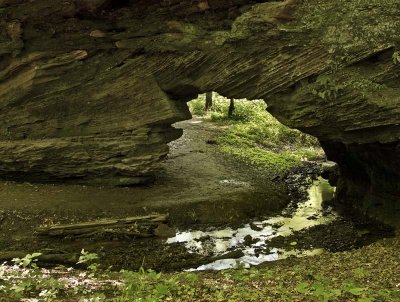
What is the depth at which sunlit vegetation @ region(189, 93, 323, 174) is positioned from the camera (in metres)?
28.1

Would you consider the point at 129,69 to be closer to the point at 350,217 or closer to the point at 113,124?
the point at 113,124

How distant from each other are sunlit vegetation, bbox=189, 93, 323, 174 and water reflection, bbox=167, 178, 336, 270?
7021mm

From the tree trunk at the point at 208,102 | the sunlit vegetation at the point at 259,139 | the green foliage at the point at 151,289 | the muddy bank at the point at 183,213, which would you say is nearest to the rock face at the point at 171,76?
the muddy bank at the point at 183,213

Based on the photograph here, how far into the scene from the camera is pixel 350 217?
742 inches

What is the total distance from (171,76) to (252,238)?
7600 mm

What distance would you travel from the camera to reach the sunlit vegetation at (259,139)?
28.1 metres

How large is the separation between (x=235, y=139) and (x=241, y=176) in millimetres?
8394

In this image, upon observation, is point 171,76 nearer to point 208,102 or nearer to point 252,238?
point 252,238

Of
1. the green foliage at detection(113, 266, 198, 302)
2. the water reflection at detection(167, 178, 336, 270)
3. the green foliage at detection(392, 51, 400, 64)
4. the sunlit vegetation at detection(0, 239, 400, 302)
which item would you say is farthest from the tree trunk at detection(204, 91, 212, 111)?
the green foliage at detection(113, 266, 198, 302)

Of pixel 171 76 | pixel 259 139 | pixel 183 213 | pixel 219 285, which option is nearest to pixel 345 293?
pixel 219 285

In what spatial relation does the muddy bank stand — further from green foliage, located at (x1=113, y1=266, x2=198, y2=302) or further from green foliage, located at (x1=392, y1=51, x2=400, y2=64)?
green foliage, located at (x1=392, y1=51, x2=400, y2=64)

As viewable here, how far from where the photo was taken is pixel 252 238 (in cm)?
1642

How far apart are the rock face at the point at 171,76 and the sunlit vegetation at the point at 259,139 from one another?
795cm

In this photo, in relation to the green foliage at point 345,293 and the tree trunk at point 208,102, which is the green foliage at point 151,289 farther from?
the tree trunk at point 208,102
